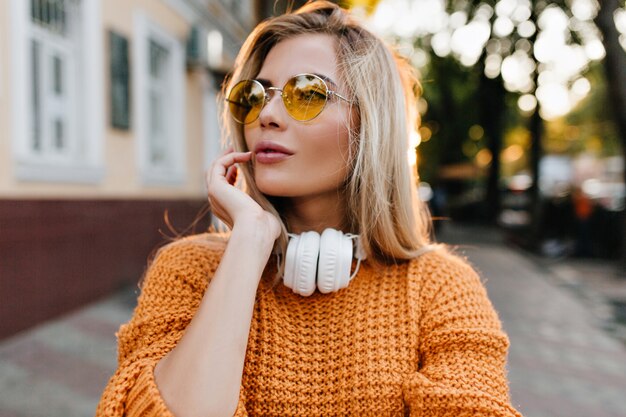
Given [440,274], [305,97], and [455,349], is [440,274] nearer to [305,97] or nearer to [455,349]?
[455,349]

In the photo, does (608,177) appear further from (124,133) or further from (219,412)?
(219,412)

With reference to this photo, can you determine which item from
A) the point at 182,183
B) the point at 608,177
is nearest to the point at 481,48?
the point at 182,183

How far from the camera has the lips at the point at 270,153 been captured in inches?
62.7

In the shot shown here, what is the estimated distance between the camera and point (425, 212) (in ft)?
7.23

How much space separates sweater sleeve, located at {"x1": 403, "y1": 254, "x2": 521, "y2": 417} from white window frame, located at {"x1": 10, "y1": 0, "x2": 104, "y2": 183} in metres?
4.92

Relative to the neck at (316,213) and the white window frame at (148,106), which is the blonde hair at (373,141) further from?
the white window frame at (148,106)

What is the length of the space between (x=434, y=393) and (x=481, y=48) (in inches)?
761

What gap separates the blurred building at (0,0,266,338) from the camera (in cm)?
527

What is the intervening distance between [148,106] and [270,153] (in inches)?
306

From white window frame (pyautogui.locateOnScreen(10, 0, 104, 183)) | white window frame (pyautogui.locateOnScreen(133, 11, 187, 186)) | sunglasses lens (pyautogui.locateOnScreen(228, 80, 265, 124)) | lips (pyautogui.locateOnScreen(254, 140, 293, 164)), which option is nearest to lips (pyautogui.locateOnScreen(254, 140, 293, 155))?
lips (pyautogui.locateOnScreen(254, 140, 293, 164))

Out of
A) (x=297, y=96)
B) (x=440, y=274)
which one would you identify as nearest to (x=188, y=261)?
(x=297, y=96)

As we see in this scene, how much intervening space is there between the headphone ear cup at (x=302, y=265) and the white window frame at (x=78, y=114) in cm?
466

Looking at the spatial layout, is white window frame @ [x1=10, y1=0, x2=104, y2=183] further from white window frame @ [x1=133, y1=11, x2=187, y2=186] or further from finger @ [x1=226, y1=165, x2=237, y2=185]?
finger @ [x1=226, y1=165, x2=237, y2=185]

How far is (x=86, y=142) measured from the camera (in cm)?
678
